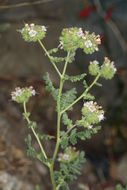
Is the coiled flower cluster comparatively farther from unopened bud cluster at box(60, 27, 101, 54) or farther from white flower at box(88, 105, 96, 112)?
unopened bud cluster at box(60, 27, 101, 54)

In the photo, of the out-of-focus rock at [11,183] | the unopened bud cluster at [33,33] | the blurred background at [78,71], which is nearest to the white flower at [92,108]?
the unopened bud cluster at [33,33]

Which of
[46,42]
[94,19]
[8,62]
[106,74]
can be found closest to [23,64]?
[8,62]

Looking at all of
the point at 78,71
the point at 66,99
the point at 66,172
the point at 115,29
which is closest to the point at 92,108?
the point at 66,99

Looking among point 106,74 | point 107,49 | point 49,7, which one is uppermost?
point 49,7

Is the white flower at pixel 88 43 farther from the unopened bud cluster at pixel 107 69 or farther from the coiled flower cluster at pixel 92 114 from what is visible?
the coiled flower cluster at pixel 92 114

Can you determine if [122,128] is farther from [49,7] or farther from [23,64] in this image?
[49,7]

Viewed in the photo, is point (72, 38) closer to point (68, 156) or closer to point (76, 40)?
point (76, 40)

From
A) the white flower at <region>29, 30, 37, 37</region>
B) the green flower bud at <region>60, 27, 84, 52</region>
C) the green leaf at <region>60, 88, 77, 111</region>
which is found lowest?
the green leaf at <region>60, 88, 77, 111</region>

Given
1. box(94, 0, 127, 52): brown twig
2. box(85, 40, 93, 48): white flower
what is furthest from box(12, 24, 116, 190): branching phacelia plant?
box(94, 0, 127, 52): brown twig
